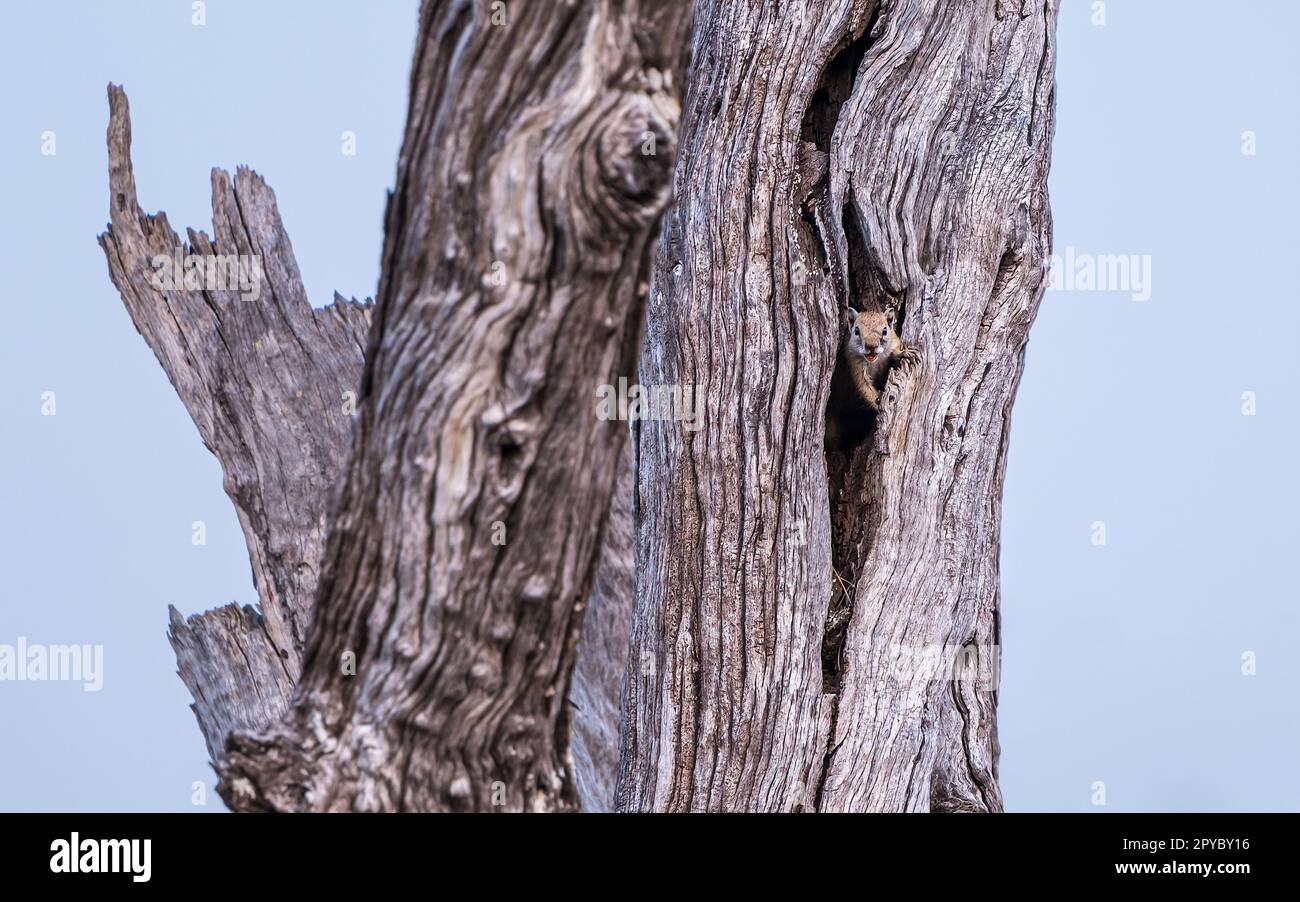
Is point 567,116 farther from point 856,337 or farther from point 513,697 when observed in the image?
point 856,337

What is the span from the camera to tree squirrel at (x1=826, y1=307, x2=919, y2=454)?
4449 millimetres

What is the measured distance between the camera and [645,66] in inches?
95.8

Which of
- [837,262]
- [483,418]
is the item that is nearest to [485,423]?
[483,418]

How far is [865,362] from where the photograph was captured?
4.47 metres

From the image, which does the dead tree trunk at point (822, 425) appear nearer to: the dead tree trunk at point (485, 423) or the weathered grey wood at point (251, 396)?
the weathered grey wood at point (251, 396)

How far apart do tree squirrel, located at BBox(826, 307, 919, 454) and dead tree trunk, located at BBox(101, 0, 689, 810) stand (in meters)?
2.06

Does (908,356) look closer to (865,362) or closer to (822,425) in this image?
(865,362)

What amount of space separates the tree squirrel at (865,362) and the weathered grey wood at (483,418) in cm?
206

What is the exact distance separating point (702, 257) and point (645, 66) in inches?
83.7

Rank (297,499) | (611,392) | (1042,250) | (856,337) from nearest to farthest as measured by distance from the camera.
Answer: (611,392) < (856,337) < (1042,250) < (297,499)

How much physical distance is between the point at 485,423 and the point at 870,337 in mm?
2300

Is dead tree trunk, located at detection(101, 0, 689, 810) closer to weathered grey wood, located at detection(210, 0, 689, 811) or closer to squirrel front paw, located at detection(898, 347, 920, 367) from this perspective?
weathered grey wood, located at detection(210, 0, 689, 811)

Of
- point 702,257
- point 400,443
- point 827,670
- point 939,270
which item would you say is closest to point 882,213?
point 939,270

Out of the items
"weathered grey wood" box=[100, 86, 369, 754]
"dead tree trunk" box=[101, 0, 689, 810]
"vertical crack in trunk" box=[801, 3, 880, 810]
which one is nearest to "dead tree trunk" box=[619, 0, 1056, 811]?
"vertical crack in trunk" box=[801, 3, 880, 810]
